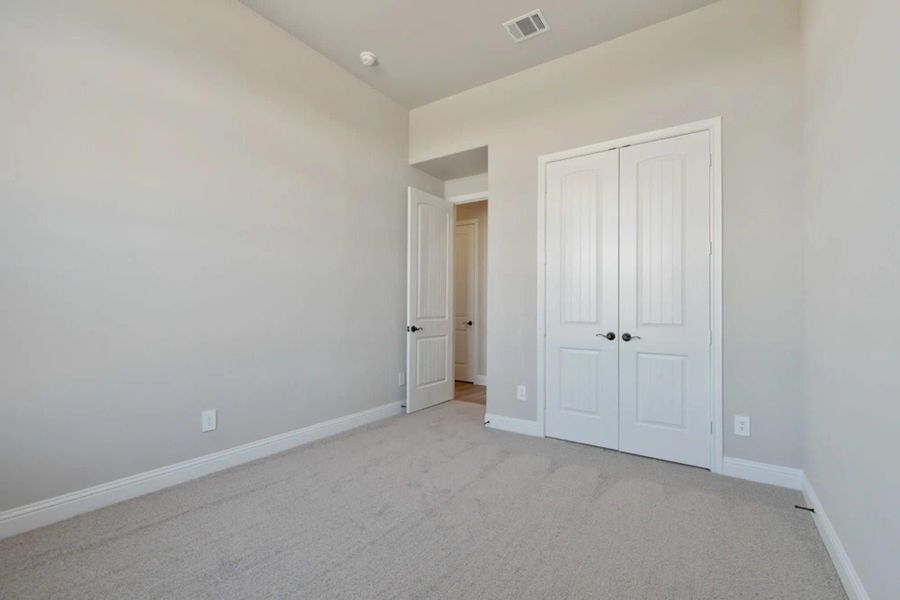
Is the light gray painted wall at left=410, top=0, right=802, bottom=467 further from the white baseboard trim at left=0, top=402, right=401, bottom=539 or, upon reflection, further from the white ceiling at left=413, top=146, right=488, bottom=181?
the white baseboard trim at left=0, top=402, right=401, bottom=539

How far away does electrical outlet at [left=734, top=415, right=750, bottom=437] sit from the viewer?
254 centimetres

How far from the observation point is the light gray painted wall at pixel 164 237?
192cm

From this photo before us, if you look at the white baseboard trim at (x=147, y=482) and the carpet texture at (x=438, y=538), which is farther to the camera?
the white baseboard trim at (x=147, y=482)

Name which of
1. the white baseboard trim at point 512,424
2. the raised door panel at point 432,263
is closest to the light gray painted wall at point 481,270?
the raised door panel at point 432,263

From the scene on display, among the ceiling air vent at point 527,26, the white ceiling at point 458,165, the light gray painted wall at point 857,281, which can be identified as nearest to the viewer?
the light gray painted wall at point 857,281

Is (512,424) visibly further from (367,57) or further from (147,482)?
(367,57)

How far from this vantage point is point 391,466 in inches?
105

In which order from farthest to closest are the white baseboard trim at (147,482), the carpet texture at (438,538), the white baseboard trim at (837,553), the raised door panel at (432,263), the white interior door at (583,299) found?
the raised door panel at (432,263), the white interior door at (583,299), the white baseboard trim at (147,482), the carpet texture at (438,538), the white baseboard trim at (837,553)

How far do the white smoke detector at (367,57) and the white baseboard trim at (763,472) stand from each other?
3.99m

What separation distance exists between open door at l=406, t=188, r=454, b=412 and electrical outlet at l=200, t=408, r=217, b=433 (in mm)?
1771

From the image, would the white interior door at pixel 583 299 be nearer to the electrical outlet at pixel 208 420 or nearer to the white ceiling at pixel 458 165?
the white ceiling at pixel 458 165

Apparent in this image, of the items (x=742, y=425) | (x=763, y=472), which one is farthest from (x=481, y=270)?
(x=763, y=472)

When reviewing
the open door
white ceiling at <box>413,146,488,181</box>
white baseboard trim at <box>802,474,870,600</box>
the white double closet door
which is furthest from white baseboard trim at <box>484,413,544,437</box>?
white ceiling at <box>413,146,488,181</box>

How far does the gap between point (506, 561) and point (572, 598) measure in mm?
302
